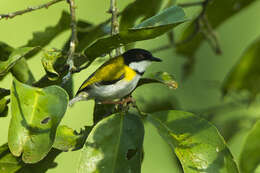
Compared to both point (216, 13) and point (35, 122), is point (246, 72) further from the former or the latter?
point (35, 122)

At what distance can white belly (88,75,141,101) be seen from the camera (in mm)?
1331

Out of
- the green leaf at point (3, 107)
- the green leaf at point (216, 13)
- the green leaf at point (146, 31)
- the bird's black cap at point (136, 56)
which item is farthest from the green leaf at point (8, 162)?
the green leaf at point (216, 13)

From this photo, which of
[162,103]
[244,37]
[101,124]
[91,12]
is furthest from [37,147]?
[244,37]

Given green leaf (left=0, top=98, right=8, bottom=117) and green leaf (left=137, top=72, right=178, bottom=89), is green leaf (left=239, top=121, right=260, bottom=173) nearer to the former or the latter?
green leaf (left=137, top=72, right=178, bottom=89)

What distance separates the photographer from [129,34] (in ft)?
2.97

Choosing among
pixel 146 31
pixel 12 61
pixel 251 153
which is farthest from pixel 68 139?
pixel 251 153

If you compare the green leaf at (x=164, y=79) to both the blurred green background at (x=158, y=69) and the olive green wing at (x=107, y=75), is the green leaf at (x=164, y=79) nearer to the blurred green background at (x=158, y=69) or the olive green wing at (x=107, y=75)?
the olive green wing at (x=107, y=75)

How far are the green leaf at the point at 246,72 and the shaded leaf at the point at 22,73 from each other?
2.47 ft

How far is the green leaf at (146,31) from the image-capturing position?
2.88 feet

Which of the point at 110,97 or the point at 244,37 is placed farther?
the point at 244,37

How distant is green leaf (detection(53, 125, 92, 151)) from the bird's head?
0.43m

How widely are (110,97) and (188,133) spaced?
1.37ft

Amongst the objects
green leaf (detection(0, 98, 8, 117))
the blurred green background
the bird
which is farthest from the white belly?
green leaf (detection(0, 98, 8, 117))

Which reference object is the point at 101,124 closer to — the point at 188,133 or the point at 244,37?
the point at 188,133
